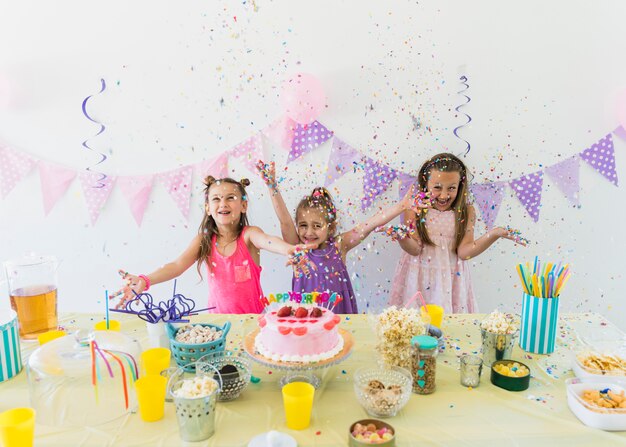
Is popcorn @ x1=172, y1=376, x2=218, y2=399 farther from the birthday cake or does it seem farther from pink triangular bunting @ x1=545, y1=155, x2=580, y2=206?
pink triangular bunting @ x1=545, y1=155, x2=580, y2=206

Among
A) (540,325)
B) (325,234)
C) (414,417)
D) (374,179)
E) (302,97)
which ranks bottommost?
(414,417)

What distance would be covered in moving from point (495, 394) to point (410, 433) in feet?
0.92

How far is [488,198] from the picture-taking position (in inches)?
93.0

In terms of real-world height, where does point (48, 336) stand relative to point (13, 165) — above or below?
below

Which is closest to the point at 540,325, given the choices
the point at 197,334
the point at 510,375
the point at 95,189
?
the point at 510,375

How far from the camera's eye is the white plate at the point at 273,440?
1017mm

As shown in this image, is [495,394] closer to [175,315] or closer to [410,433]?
[410,433]

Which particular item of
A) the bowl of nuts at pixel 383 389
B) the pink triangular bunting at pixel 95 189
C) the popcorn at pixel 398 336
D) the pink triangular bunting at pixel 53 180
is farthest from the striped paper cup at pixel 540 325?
the pink triangular bunting at pixel 53 180

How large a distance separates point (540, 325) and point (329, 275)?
99 cm

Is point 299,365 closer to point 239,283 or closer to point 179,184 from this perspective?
point 239,283

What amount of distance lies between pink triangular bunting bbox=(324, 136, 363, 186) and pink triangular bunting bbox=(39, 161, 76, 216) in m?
1.21

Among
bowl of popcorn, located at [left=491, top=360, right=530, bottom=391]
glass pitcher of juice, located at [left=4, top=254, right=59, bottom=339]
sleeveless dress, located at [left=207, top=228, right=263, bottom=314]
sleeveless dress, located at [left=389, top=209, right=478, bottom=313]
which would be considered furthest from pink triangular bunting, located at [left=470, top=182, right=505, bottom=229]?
glass pitcher of juice, located at [left=4, top=254, right=59, bottom=339]

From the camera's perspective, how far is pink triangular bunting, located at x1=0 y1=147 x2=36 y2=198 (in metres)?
2.38

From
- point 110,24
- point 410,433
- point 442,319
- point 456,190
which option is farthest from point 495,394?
point 110,24
